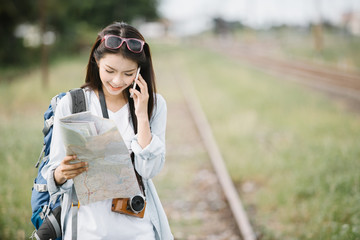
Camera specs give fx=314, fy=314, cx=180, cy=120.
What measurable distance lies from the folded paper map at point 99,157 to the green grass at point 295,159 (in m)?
2.66

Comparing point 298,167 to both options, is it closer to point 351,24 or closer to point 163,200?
point 163,200

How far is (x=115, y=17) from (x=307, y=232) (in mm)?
36050

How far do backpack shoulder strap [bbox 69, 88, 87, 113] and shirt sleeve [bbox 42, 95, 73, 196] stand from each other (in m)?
0.02

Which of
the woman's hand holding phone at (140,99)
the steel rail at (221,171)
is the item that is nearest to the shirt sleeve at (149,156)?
the woman's hand holding phone at (140,99)

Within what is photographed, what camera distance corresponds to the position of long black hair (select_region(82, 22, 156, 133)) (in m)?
1.64

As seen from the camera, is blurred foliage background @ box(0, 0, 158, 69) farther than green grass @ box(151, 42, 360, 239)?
Yes

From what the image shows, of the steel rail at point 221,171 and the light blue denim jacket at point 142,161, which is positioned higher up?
the light blue denim jacket at point 142,161

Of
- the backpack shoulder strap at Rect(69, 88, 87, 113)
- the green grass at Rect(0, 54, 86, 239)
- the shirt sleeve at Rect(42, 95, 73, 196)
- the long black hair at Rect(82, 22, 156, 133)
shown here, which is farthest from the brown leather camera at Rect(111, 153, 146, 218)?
the green grass at Rect(0, 54, 86, 239)

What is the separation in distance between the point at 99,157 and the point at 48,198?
0.49 m

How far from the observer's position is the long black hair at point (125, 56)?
5.39 feet

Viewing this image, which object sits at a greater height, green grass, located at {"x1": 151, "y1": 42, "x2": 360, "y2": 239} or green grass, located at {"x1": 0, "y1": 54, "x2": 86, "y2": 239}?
green grass, located at {"x1": 0, "y1": 54, "x2": 86, "y2": 239}

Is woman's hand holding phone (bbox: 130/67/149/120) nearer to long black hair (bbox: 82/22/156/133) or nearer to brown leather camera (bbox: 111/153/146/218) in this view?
long black hair (bbox: 82/22/156/133)

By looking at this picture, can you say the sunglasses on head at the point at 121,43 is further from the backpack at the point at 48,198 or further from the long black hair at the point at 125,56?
the backpack at the point at 48,198

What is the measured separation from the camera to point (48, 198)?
171cm
